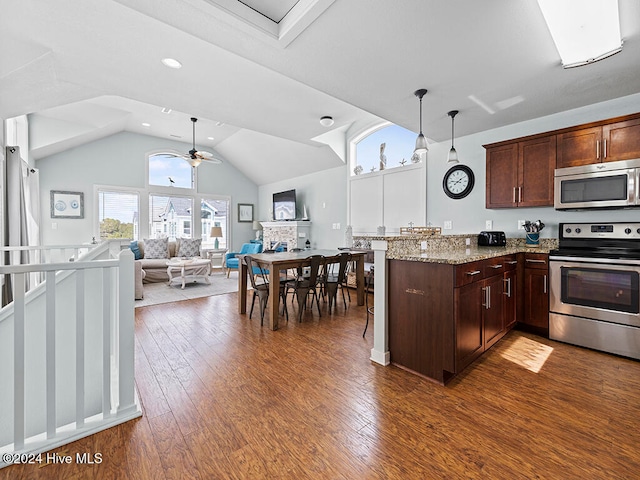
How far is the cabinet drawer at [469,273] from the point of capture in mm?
2041

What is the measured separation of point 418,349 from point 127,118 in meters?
7.02

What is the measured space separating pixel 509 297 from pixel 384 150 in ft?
11.4

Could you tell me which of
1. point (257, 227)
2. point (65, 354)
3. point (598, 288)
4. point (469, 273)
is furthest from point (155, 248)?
point (598, 288)

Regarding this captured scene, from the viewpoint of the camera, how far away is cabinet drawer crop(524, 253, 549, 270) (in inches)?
116

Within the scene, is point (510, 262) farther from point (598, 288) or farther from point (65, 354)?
point (65, 354)

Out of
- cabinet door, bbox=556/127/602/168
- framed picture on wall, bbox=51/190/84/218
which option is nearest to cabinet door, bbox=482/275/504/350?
cabinet door, bbox=556/127/602/168

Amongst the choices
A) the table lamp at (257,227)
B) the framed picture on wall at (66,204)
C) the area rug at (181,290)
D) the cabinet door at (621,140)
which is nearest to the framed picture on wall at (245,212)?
the table lamp at (257,227)

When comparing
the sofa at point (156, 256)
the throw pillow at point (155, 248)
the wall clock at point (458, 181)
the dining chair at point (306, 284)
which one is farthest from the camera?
the throw pillow at point (155, 248)

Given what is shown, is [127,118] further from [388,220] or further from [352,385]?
[352,385]

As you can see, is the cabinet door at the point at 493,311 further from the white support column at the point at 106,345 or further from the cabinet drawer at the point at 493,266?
the white support column at the point at 106,345

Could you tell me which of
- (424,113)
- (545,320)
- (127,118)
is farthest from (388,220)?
(127,118)

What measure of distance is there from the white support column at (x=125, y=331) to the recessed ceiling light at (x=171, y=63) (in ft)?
6.34

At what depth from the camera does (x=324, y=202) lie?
684cm

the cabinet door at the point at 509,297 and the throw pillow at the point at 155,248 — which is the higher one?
the throw pillow at the point at 155,248
